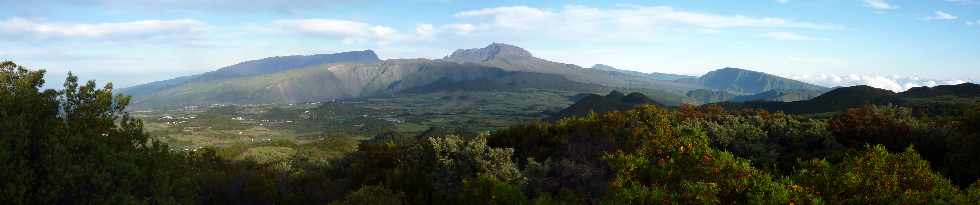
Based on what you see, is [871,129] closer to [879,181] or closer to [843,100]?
[879,181]

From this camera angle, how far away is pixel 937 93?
145 meters

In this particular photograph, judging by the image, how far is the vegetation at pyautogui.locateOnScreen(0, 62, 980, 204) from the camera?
41.7 ft

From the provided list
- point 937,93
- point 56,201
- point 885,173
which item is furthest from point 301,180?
point 937,93

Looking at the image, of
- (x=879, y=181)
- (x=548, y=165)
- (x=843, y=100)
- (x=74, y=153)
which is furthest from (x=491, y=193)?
(x=843, y=100)

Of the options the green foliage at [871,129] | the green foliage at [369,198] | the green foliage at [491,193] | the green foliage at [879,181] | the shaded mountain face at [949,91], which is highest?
the shaded mountain face at [949,91]

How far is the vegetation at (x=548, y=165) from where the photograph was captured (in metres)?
12.7

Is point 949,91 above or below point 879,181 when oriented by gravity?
above

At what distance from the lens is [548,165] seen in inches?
1241

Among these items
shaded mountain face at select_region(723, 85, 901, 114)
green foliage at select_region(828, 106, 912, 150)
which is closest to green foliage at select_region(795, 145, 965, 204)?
green foliage at select_region(828, 106, 912, 150)

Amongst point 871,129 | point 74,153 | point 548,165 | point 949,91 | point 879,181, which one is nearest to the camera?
point 879,181

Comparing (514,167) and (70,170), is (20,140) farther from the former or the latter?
(514,167)

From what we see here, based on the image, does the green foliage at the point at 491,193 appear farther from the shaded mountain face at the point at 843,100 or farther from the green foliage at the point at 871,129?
the shaded mountain face at the point at 843,100

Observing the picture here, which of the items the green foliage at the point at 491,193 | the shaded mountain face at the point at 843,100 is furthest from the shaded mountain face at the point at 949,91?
the green foliage at the point at 491,193

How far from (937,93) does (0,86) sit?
18617 centimetres
